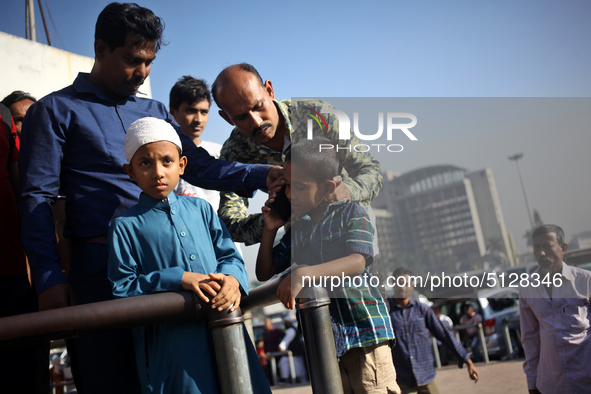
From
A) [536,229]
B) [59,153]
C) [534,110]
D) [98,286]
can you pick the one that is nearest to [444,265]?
[536,229]

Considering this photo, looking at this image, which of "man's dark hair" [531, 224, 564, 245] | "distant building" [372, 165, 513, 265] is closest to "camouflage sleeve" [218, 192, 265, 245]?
"distant building" [372, 165, 513, 265]

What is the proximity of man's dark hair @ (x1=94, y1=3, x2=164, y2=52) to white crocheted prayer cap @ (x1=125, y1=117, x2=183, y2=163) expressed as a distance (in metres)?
0.44

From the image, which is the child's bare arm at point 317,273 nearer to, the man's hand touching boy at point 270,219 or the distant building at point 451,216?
the distant building at point 451,216

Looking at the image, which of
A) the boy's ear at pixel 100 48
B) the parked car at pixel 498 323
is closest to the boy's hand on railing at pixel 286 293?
the boy's ear at pixel 100 48

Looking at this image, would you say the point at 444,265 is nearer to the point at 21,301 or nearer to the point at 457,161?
the point at 457,161

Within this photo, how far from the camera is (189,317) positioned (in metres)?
1.21

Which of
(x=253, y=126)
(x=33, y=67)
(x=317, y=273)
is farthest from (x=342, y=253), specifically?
(x=33, y=67)

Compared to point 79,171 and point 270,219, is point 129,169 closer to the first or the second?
point 79,171

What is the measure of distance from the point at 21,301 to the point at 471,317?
911 centimetres

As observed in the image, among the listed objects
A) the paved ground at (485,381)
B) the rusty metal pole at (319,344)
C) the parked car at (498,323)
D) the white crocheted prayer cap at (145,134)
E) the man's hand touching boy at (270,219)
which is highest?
the white crocheted prayer cap at (145,134)

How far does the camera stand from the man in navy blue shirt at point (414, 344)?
411 centimetres

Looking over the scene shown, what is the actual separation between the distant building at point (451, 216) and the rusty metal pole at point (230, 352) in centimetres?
61

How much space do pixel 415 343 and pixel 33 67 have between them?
4.38 m

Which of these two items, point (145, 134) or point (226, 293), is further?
point (145, 134)
